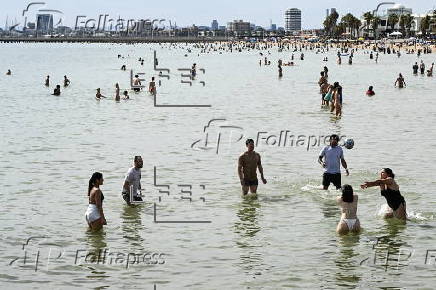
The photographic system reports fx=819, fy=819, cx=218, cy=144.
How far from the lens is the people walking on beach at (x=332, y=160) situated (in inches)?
761

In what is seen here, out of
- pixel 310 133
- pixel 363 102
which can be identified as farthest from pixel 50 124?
pixel 363 102

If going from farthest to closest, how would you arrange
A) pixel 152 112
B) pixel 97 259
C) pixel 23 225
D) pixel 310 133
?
pixel 152 112
pixel 310 133
pixel 23 225
pixel 97 259

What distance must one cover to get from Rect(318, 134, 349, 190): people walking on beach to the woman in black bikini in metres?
2.24

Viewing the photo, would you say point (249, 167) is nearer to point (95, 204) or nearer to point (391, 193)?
point (391, 193)

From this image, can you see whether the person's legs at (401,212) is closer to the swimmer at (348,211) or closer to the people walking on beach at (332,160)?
the swimmer at (348,211)

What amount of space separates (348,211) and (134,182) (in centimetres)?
526

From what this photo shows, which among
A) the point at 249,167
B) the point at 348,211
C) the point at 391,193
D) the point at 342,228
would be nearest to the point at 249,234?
the point at 342,228

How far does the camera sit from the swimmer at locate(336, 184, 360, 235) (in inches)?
622

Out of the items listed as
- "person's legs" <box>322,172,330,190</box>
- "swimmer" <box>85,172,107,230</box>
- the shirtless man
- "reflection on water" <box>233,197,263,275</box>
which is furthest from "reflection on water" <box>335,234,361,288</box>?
"swimmer" <box>85,172,107,230</box>

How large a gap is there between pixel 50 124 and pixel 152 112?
252 inches

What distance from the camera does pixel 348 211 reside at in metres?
16.1

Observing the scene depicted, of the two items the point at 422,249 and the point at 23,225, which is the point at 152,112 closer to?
the point at 23,225

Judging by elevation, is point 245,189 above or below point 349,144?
below

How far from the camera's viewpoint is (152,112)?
148 ft
